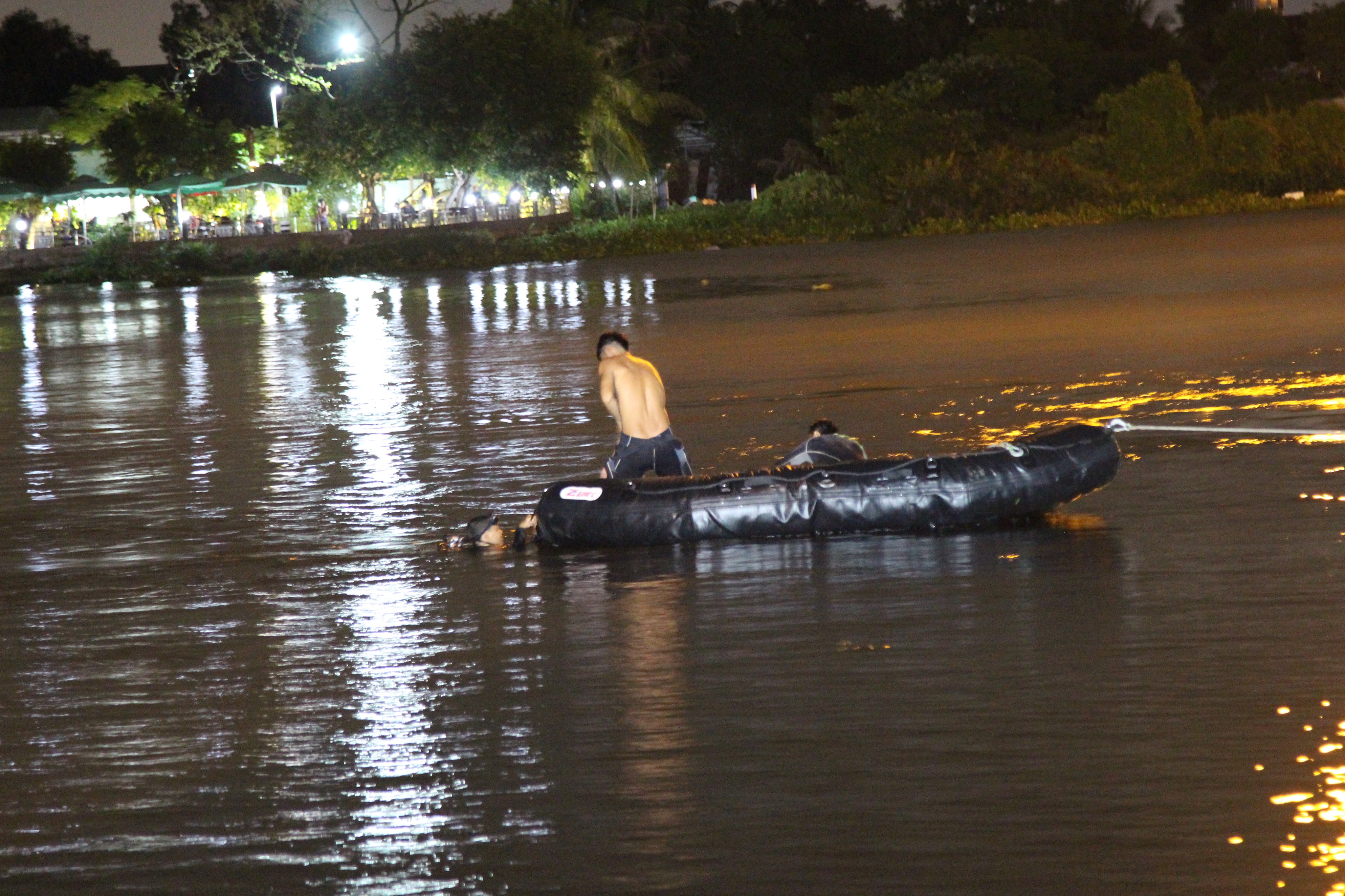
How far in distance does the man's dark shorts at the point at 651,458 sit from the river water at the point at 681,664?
90 cm

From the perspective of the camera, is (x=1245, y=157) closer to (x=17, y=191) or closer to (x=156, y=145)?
(x=156, y=145)

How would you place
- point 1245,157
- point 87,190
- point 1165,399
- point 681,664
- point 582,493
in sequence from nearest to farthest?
point 681,664 < point 582,493 < point 1165,399 < point 1245,157 < point 87,190

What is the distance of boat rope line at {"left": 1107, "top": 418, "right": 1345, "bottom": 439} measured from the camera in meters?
11.3

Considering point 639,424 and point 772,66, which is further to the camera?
point 772,66

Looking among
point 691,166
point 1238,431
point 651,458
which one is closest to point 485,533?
point 651,458

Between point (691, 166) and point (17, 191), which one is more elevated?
point (691, 166)

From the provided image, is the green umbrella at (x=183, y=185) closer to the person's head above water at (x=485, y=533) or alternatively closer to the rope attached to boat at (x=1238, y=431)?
the rope attached to boat at (x=1238, y=431)

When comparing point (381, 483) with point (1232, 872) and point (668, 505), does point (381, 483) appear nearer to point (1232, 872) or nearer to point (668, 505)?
point (668, 505)

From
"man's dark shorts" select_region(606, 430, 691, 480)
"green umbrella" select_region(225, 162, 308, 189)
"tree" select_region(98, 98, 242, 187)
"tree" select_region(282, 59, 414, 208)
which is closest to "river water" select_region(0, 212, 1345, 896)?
"man's dark shorts" select_region(606, 430, 691, 480)

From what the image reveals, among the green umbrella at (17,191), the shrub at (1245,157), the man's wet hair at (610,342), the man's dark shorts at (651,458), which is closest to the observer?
the man's dark shorts at (651,458)

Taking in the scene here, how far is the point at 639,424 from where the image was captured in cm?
998

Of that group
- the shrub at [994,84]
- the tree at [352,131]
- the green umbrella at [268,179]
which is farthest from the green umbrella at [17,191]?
the shrub at [994,84]

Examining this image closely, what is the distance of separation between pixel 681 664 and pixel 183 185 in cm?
5453

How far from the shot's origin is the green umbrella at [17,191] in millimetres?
59406
